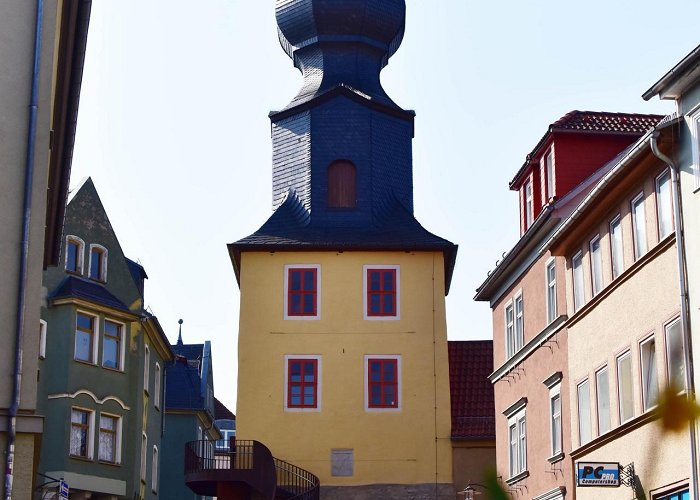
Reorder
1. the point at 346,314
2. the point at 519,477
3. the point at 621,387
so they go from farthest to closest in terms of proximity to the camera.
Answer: the point at 346,314
the point at 519,477
the point at 621,387

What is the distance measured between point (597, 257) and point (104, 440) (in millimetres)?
17618

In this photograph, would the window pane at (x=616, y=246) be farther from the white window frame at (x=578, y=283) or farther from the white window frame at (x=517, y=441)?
the white window frame at (x=517, y=441)

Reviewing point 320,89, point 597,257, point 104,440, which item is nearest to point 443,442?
point 104,440

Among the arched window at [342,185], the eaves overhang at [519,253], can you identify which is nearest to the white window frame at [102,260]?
the arched window at [342,185]

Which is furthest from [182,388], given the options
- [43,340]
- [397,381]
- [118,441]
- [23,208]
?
[23,208]

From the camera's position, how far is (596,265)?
21672 millimetres

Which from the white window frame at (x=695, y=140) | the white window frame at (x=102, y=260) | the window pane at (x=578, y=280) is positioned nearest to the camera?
the white window frame at (x=695, y=140)

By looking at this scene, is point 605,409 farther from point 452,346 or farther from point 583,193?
point 452,346

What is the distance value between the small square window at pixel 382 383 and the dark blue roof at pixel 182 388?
1270 centimetres

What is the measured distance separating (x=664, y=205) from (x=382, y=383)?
2223 cm

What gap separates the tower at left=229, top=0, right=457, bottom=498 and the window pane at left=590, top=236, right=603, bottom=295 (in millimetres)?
17565

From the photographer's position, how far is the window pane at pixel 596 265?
838 inches

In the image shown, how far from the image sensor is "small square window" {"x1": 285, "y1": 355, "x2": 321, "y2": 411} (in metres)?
38.5

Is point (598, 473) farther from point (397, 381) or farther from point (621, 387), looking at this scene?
point (397, 381)
